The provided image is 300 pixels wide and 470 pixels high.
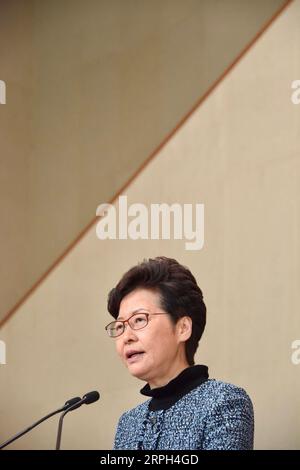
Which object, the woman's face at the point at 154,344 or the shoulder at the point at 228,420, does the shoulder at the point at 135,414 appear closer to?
the woman's face at the point at 154,344

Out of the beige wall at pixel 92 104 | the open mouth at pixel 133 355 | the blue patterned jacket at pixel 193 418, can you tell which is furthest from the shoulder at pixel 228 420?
the beige wall at pixel 92 104

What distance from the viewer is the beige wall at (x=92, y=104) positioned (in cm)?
376

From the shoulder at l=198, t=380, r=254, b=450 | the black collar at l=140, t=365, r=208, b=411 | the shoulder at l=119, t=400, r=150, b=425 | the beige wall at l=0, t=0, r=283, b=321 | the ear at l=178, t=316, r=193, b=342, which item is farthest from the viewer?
the beige wall at l=0, t=0, r=283, b=321

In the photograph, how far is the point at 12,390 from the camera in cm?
367

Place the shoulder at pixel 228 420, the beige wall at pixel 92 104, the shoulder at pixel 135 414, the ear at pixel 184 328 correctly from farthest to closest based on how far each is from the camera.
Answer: the beige wall at pixel 92 104, the ear at pixel 184 328, the shoulder at pixel 135 414, the shoulder at pixel 228 420

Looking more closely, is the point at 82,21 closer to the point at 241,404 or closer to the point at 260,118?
the point at 260,118

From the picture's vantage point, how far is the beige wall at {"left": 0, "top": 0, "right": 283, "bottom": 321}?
3.76m

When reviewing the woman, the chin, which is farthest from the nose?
the chin

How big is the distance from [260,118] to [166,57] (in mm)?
550

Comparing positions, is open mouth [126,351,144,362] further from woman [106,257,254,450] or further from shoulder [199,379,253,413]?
shoulder [199,379,253,413]

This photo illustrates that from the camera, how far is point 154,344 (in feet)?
9.58

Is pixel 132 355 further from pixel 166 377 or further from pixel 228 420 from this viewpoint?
pixel 228 420

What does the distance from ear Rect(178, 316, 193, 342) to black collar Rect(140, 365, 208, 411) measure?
0.19 metres

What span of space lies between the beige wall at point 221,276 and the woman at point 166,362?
22.6 inches
